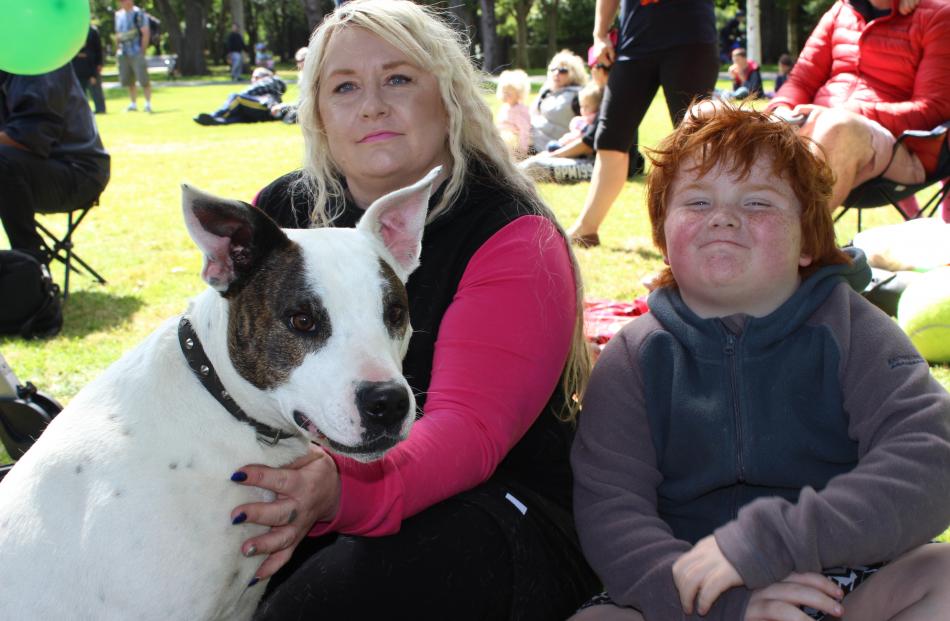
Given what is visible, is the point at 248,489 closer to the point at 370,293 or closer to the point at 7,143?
the point at 370,293

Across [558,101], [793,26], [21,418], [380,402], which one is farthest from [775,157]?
[793,26]

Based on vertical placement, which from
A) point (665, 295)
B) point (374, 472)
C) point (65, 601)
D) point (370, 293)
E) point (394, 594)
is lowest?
point (394, 594)

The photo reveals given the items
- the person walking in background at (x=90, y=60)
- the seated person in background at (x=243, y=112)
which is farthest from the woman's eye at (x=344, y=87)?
the seated person in background at (x=243, y=112)

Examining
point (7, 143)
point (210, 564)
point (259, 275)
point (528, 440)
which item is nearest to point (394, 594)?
point (210, 564)

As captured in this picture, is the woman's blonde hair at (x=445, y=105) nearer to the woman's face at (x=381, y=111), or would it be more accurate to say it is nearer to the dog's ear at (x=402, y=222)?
the woman's face at (x=381, y=111)

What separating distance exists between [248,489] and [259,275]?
519mm

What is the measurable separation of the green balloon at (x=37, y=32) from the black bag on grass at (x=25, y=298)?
189cm

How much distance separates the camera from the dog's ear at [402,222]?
2.36 m

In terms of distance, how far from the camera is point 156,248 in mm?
8008

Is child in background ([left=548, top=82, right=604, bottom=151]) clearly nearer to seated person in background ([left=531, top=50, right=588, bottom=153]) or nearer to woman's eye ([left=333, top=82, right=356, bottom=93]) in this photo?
seated person in background ([left=531, top=50, right=588, bottom=153])

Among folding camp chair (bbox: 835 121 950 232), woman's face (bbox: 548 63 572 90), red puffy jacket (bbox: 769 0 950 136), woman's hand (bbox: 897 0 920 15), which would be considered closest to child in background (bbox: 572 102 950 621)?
folding camp chair (bbox: 835 121 950 232)

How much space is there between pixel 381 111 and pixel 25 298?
3.88 m

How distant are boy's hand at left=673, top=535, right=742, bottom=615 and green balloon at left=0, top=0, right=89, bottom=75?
137 inches

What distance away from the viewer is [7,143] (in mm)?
6121
